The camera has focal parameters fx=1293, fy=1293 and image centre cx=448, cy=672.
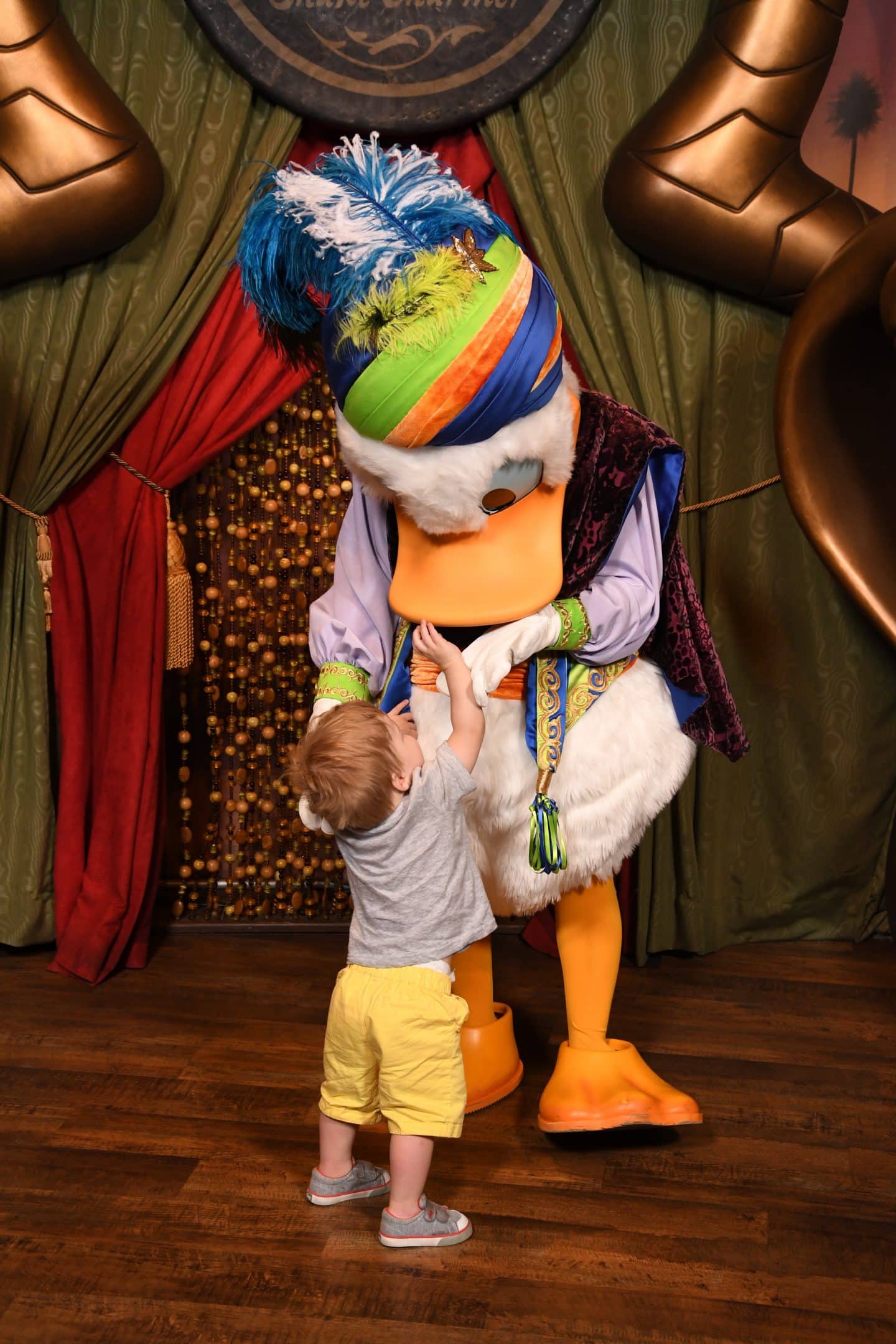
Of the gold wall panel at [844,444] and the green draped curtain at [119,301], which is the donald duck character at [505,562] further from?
the green draped curtain at [119,301]

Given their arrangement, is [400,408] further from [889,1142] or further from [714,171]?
[889,1142]

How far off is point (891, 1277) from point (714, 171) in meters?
1.77

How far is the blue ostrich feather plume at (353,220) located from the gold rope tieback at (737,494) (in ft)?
3.25

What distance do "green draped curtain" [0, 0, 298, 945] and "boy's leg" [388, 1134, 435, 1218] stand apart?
126cm

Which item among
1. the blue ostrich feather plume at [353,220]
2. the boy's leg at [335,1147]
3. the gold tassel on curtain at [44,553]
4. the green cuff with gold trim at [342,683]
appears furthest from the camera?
the gold tassel on curtain at [44,553]

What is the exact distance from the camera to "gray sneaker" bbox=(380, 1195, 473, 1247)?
1.68 m

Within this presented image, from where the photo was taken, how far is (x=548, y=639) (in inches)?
69.4

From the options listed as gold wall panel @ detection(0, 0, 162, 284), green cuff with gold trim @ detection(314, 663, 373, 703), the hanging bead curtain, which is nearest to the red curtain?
the hanging bead curtain

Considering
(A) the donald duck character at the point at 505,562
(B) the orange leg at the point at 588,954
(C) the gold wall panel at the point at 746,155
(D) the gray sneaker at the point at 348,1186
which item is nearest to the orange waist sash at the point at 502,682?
(A) the donald duck character at the point at 505,562

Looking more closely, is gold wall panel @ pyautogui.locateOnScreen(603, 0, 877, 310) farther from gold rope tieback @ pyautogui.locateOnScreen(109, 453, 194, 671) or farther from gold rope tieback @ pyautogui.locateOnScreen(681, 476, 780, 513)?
gold rope tieback @ pyautogui.locateOnScreen(109, 453, 194, 671)

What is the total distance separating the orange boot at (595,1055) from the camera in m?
1.91

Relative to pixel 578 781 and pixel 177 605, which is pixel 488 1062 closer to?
pixel 578 781

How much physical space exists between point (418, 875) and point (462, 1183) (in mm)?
501

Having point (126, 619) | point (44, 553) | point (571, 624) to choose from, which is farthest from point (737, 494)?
point (44, 553)
